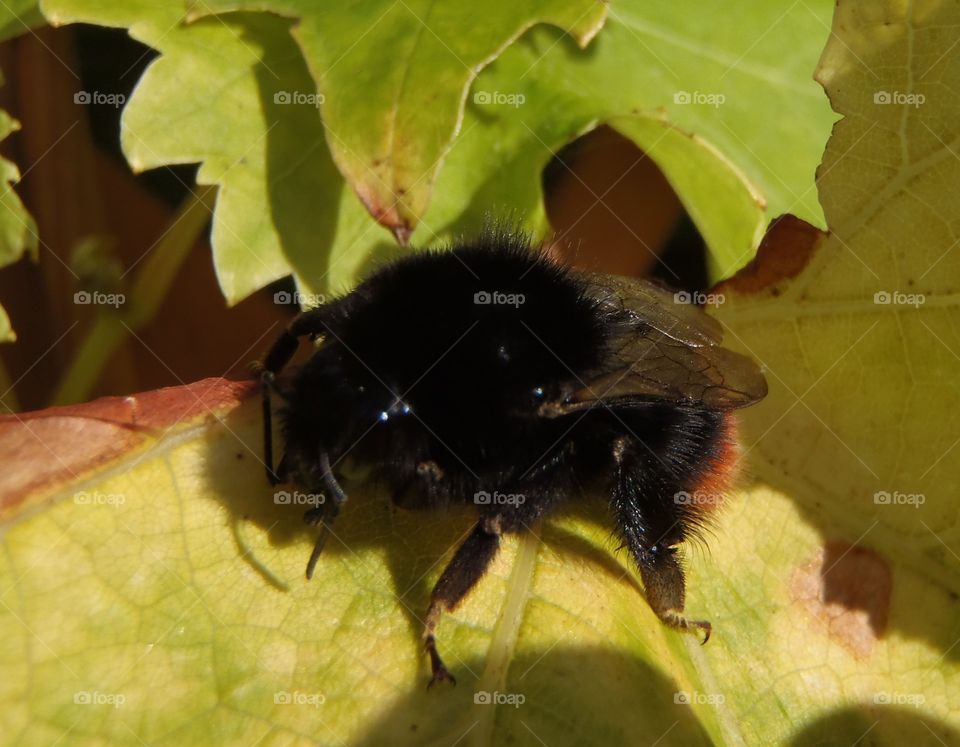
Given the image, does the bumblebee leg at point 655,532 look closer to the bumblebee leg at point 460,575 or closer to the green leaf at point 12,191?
the bumblebee leg at point 460,575

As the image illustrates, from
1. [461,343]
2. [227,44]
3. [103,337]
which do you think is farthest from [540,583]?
[103,337]

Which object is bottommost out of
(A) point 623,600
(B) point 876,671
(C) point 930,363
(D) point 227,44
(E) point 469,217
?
(B) point 876,671

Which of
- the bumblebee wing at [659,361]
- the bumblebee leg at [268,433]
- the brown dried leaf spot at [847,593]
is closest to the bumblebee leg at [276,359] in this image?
the bumblebee leg at [268,433]

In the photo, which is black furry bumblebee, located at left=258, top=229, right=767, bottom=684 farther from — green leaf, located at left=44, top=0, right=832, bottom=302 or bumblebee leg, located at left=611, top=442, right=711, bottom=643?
green leaf, located at left=44, top=0, right=832, bottom=302

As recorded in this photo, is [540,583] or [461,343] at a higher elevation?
[461,343]

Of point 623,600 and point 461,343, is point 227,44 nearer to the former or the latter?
point 461,343

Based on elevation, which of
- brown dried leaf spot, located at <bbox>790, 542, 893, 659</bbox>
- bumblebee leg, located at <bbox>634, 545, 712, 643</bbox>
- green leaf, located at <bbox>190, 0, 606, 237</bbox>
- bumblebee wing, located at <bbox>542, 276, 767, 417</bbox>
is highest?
green leaf, located at <bbox>190, 0, 606, 237</bbox>

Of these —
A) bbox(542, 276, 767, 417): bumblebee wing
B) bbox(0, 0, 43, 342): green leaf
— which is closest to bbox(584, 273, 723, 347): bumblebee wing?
bbox(542, 276, 767, 417): bumblebee wing
